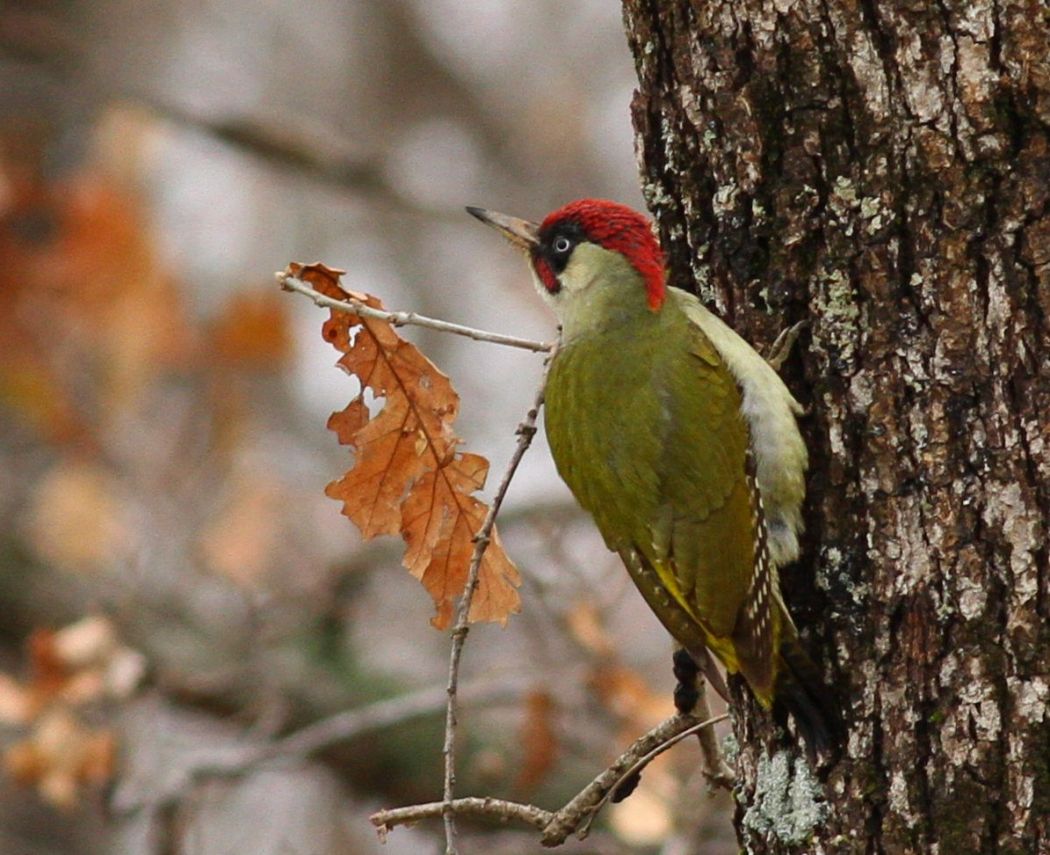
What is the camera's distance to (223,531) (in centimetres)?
896

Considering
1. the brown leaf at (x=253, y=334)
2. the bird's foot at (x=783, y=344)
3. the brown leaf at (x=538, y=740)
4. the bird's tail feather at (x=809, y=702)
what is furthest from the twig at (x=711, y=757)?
the brown leaf at (x=253, y=334)

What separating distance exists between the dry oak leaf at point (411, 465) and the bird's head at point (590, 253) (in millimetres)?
598

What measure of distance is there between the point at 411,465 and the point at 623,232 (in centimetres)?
85

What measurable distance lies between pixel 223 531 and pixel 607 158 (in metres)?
5.53

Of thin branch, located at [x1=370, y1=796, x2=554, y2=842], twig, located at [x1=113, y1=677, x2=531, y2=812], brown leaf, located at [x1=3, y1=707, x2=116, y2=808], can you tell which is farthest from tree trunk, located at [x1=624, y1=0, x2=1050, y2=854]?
brown leaf, located at [x1=3, y1=707, x2=116, y2=808]

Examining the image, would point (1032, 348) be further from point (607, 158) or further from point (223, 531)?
point (607, 158)

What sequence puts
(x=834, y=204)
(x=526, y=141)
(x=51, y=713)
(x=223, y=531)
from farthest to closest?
1. (x=526, y=141)
2. (x=223, y=531)
3. (x=51, y=713)
4. (x=834, y=204)

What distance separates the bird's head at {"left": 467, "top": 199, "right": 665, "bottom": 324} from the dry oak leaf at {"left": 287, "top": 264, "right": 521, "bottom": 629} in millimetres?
598

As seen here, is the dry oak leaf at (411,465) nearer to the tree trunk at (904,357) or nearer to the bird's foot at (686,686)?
the bird's foot at (686,686)

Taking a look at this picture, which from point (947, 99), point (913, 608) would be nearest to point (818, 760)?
point (913, 608)

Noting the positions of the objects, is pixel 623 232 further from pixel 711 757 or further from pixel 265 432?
pixel 265 432

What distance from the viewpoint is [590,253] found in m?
3.89

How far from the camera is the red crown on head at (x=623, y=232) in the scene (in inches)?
140

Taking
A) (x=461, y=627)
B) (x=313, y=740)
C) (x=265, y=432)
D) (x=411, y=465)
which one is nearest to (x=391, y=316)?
(x=411, y=465)
